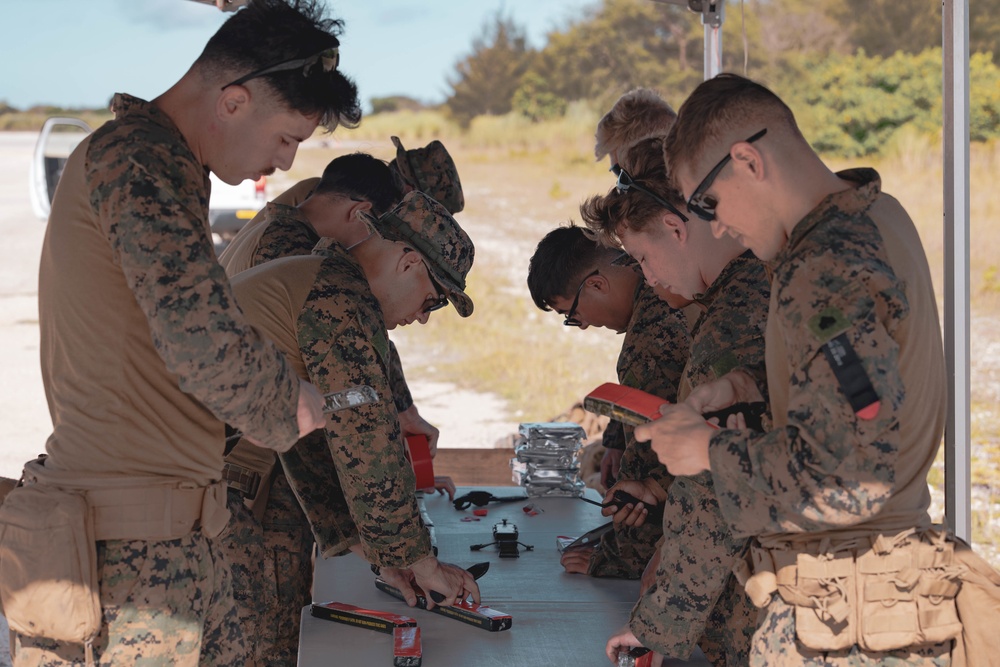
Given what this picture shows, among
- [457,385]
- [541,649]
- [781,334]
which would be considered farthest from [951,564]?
[457,385]

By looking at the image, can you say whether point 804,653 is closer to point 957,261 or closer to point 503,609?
point 503,609

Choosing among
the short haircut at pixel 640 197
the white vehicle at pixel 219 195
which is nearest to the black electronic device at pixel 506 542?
the short haircut at pixel 640 197

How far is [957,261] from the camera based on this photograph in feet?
9.25

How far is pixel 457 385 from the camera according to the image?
12.8 metres

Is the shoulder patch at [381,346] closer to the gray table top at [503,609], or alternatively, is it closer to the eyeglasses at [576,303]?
the gray table top at [503,609]

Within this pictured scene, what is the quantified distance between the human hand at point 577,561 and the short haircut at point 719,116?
4.09 feet

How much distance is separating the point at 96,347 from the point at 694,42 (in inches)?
839

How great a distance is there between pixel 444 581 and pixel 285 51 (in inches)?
45.9

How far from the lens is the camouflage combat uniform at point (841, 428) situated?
4.90 ft

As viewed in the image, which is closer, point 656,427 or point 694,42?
point 656,427

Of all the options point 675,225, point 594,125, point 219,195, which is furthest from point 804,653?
point 594,125

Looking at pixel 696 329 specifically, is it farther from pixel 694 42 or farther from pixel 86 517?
pixel 694 42

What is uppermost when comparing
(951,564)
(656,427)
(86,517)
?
(656,427)

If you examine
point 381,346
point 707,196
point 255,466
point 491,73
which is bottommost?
point 255,466
